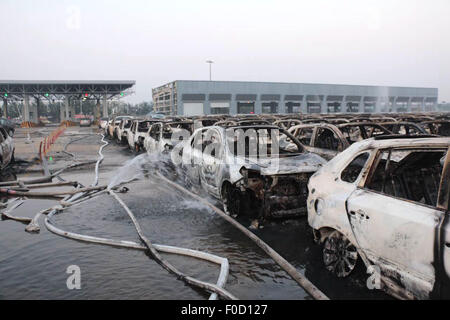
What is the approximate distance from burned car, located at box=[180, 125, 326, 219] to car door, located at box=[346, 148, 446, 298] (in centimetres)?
188

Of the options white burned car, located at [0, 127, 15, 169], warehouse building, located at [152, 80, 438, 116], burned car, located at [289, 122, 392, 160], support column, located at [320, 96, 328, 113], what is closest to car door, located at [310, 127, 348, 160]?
burned car, located at [289, 122, 392, 160]

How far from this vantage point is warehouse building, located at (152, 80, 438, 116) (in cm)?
8238

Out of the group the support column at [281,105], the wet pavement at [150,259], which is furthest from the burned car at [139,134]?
the support column at [281,105]

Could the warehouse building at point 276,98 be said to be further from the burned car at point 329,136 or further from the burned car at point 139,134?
the burned car at point 329,136

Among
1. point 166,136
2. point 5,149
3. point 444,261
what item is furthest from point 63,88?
point 444,261

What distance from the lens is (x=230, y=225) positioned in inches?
266

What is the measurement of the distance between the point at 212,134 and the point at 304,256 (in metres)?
4.01

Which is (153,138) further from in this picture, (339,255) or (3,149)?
(339,255)

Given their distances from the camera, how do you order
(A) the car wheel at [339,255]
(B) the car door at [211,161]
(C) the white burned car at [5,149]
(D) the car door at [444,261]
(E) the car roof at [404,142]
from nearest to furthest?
(D) the car door at [444,261] < (E) the car roof at [404,142] < (A) the car wheel at [339,255] < (B) the car door at [211,161] < (C) the white burned car at [5,149]

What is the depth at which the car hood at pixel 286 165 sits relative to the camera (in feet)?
20.4

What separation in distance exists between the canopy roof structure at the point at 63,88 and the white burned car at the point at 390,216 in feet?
205

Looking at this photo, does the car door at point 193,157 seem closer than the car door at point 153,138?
Yes
